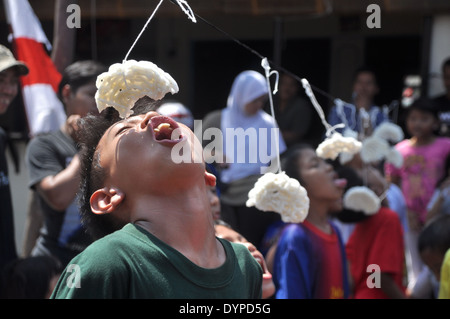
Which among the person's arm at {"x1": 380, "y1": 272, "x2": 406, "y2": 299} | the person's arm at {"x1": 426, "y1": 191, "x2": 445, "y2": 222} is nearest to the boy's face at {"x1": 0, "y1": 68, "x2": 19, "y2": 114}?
the person's arm at {"x1": 380, "y1": 272, "x2": 406, "y2": 299}

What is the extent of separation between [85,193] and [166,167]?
33 cm

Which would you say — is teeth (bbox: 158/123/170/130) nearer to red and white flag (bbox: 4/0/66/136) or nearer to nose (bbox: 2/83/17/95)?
nose (bbox: 2/83/17/95)

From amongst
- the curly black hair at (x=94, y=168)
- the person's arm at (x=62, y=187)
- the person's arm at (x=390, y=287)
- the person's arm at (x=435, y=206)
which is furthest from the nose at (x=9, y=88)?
the person's arm at (x=435, y=206)

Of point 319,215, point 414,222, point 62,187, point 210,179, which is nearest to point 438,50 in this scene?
point 414,222

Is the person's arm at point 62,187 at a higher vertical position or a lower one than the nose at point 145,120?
lower

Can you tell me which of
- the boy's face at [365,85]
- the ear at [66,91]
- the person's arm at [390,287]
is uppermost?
the ear at [66,91]

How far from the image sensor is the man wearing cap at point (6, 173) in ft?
9.83

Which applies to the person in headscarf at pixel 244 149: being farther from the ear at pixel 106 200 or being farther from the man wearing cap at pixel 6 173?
the ear at pixel 106 200

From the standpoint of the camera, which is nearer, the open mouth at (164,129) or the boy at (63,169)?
the open mouth at (164,129)

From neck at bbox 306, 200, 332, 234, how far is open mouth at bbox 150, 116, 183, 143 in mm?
1652

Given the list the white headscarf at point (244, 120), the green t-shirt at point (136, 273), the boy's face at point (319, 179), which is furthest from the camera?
the white headscarf at point (244, 120)

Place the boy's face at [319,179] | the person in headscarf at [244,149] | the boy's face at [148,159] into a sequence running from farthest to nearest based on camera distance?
the person in headscarf at [244,149] → the boy's face at [319,179] → the boy's face at [148,159]
